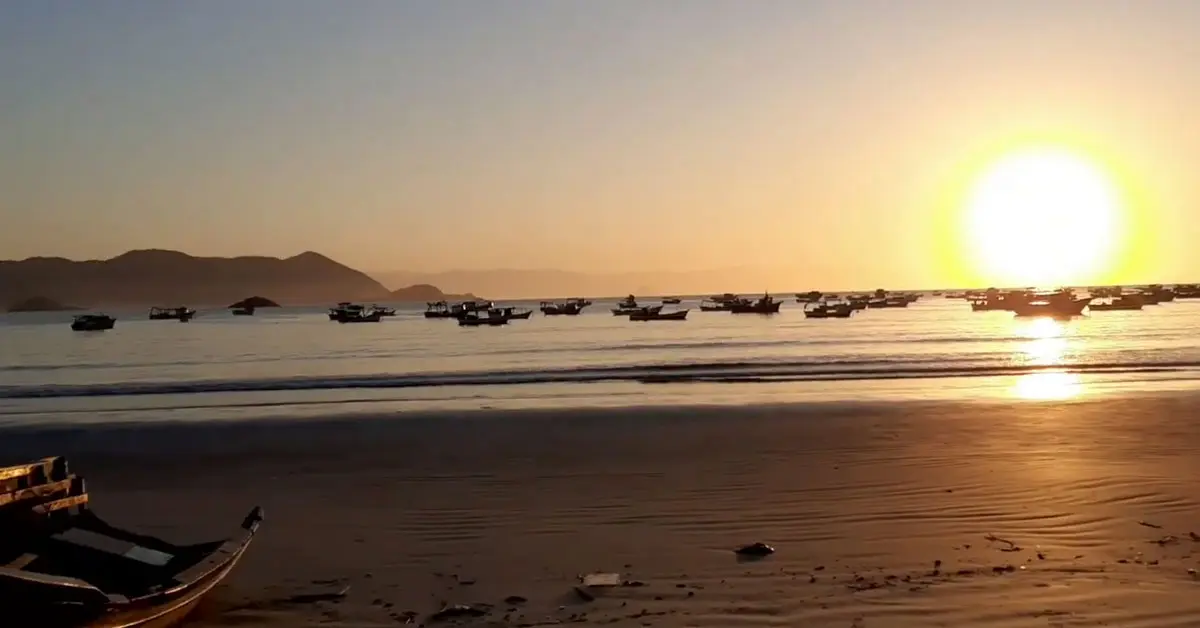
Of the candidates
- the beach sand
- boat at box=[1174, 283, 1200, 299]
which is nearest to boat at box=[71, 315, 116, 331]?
the beach sand

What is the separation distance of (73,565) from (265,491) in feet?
18.7

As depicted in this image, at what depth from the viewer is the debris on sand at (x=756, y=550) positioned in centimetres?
933

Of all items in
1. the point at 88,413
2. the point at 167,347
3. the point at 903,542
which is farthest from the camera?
the point at 167,347

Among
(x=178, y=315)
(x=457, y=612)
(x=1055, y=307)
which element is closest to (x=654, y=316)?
(x=1055, y=307)

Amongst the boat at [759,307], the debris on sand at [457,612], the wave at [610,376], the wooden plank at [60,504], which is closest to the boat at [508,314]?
the boat at [759,307]

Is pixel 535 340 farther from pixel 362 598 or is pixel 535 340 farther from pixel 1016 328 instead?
pixel 362 598

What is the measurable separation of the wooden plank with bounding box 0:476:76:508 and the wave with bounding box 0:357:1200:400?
73.1 feet

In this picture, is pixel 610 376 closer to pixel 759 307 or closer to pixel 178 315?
pixel 759 307

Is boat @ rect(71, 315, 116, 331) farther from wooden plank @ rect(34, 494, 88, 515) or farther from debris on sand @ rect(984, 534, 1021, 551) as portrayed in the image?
debris on sand @ rect(984, 534, 1021, 551)

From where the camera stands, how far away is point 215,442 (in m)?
18.8

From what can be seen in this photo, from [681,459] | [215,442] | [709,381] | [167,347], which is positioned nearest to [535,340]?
[167,347]

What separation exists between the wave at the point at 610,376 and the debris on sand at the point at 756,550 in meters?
20.4

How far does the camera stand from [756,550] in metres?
9.38

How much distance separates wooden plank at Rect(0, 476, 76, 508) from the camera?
7.59m
